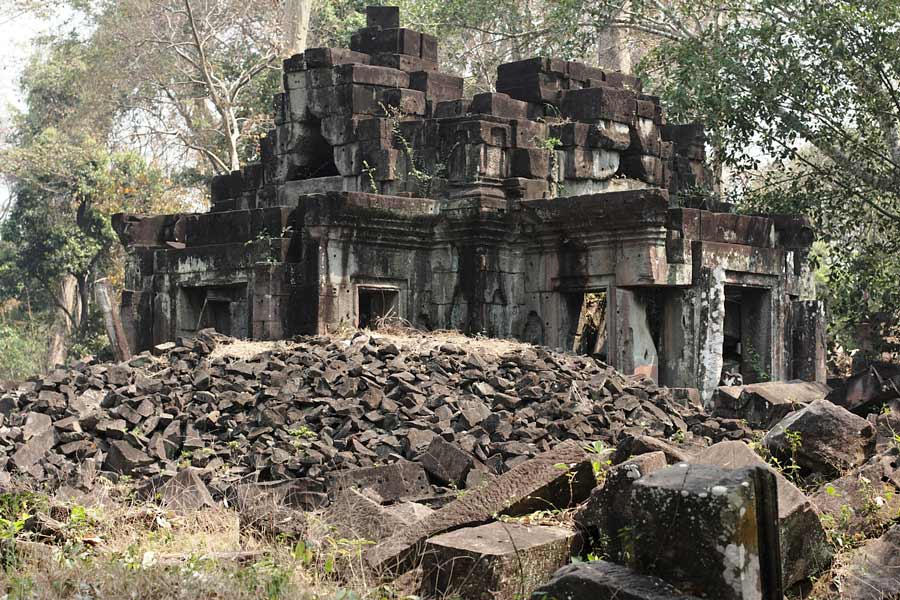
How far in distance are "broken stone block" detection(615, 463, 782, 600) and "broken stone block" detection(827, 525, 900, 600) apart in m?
0.95

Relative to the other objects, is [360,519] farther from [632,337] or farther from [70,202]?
[70,202]

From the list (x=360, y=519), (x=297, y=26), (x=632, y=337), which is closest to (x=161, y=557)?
(x=360, y=519)

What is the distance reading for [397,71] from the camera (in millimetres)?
16094

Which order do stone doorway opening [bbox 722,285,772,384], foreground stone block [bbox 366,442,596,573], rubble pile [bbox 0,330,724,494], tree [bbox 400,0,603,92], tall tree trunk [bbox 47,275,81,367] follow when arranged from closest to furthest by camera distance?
1. foreground stone block [bbox 366,442,596,573]
2. rubble pile [bbox 0,330,724,494]
3. stone doorway opening [bbox 722,285,772,384]
4. tree [bbox 400,0,603,92]
5. tall tree trunk [bbox 47,275,81,367]

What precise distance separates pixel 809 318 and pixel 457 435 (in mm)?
7144

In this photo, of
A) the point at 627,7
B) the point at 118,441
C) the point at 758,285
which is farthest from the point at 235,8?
the point at 118,441

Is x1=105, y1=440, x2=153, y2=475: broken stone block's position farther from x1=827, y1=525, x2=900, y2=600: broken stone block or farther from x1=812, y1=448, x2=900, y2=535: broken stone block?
x1=827, y1=525, x2=900, y2=600: broken stone block

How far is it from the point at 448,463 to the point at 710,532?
3545 mm

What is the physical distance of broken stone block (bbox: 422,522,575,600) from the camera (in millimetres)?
5730

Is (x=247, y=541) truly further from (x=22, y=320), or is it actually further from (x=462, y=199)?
(x=22, y=320)

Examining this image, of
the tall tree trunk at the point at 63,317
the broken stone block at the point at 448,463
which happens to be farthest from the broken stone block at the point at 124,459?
the tall tree trunk at the point at 63,317

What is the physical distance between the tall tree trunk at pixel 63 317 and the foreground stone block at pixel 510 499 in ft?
86.7

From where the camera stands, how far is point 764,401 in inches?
428

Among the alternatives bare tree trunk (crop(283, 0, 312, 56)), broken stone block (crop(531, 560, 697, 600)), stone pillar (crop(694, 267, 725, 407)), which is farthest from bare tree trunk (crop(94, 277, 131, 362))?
bare tree trunk (crop(283, 0, 312, 56))
